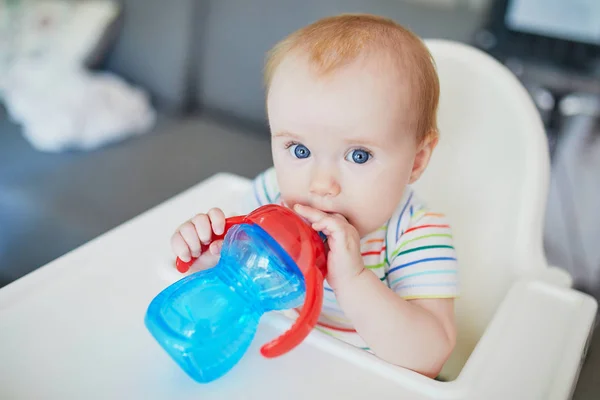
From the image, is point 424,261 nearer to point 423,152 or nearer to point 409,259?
point 409,259

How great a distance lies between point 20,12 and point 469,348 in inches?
67.7

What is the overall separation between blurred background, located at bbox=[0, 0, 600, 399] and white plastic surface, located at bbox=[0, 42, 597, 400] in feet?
2.44

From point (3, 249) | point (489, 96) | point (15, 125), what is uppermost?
point (489, 96)

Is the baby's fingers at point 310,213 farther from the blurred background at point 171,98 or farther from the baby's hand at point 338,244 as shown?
the blurred background at point 171,98

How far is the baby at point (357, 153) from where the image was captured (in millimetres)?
546

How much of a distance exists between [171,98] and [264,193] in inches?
50.1

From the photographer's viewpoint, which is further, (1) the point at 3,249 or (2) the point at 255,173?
(2) the point at 255,173

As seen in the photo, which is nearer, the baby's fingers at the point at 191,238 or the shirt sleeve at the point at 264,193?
the baby's fingers at the point at 191,238

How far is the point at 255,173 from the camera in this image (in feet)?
5.45

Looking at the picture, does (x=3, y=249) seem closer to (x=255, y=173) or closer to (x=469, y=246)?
(x=255, y=173)

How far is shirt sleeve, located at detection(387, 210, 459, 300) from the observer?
639mm

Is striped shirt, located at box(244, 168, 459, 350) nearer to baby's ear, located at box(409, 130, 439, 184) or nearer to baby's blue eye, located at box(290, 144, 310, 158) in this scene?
baby's ear, located at box(409, 130, 439, 184)

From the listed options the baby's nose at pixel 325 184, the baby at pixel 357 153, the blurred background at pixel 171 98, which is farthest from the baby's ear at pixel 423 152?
the blurred background at pixel 171 98

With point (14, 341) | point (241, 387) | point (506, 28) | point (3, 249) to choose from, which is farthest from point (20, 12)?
point (241, 387)
